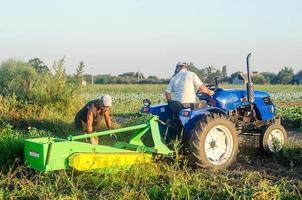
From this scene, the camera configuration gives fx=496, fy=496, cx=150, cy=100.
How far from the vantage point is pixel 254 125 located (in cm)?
929

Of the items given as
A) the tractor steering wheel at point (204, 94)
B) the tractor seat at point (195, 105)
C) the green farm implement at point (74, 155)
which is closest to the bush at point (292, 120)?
the tractor steering wheel at point (204, 94)

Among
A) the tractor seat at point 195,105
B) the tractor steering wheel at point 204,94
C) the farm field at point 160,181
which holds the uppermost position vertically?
the tractor steering wheel at point 204,94

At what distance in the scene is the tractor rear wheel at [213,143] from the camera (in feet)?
24.4

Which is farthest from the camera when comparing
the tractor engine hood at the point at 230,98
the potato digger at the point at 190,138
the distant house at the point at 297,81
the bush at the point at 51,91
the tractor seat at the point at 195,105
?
the distant house at the point at 297,81

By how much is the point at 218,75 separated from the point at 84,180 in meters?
3.98

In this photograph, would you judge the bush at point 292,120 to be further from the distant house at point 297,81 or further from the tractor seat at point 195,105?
the distant house at point 297,81

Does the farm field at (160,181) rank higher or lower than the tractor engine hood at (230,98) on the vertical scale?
lower

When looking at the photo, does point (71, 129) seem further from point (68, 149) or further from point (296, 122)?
point (296, 122)

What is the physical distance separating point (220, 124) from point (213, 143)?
328 millimetres

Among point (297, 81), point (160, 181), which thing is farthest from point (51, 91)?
point (297, 81)

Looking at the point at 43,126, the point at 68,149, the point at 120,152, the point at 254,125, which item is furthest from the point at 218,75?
the point at 43,126

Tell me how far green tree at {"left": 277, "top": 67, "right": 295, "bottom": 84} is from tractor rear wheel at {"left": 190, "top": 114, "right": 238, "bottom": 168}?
2437 inches

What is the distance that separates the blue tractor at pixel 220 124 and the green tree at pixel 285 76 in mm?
60209

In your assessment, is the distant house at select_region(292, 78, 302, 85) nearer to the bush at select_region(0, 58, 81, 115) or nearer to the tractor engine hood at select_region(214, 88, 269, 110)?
the bush at select_region(0, 58, 81, 115)
